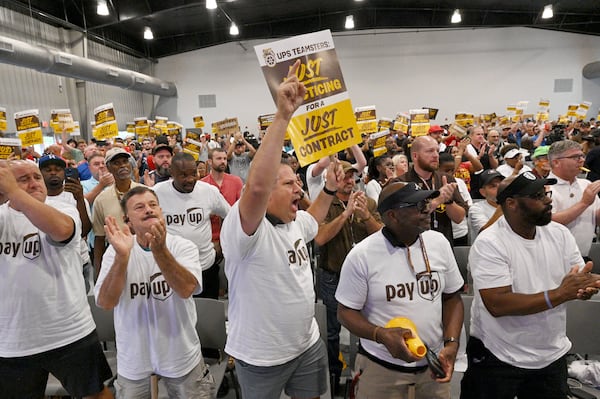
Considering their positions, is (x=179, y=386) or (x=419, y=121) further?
(x=419, y=121)

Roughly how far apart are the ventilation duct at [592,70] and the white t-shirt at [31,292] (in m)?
22.7

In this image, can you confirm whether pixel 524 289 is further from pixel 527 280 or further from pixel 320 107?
pixel 320 107

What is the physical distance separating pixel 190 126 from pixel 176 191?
19.4m

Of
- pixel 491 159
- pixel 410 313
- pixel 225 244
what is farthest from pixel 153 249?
pixel 491 159

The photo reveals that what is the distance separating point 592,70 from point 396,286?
2220 centimetres

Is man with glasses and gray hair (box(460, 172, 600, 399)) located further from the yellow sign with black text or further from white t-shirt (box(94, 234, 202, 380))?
white t-shirt (box(94, 234, 202, 380))

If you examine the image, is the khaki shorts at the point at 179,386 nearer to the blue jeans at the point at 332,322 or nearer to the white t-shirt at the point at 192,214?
the blue jeans at the point at 332,322

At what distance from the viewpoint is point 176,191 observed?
3.70 meters

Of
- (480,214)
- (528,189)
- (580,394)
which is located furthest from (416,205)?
(480,214)

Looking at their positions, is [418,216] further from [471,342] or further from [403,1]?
[403,1]

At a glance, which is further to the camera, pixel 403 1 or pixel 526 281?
pixel 403 1

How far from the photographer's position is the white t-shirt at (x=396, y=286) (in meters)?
2.01

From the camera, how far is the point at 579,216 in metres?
3.36

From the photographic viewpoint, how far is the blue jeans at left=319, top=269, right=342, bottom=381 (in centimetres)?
328
